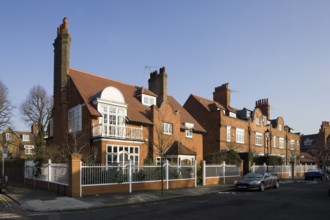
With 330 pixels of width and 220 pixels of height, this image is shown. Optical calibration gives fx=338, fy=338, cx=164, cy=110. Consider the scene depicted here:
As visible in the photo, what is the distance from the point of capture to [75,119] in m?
27.4

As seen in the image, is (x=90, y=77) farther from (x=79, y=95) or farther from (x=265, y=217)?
(x=265, y=217)

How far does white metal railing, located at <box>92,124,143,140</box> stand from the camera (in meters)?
25.3

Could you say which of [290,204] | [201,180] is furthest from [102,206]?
[201,180]

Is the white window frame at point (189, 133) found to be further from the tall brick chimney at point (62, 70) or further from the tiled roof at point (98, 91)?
the tall brick chimney at point (62, 70)

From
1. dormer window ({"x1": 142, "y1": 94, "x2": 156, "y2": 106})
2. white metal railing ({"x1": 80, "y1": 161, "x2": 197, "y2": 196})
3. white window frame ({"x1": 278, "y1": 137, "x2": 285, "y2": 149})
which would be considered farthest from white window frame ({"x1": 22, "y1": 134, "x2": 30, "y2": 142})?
white metal railing ({"x1": 80, "y1": 161, "x2": 197, "y2": 196})

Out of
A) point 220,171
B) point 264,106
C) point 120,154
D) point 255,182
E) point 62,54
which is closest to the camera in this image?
point 255,182

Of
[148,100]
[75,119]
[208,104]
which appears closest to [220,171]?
[148,100]

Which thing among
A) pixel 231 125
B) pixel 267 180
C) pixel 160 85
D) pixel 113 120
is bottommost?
pixel 267 180

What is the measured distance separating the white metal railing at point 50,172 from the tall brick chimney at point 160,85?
42.6 ft

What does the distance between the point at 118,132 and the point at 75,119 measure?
391 cm

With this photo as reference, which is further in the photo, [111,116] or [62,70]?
[62,70]

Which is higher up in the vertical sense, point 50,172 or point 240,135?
point 240,135

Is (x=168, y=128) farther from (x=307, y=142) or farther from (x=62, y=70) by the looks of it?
(x=307, y=142)

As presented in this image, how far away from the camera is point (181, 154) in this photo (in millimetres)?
28203
